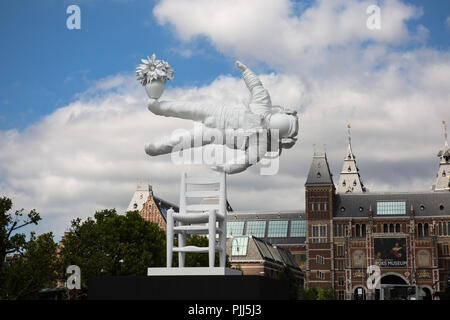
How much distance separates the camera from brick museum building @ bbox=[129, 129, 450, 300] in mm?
58719

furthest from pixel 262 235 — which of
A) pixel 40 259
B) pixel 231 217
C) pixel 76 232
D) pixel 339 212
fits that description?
pixel 40 259

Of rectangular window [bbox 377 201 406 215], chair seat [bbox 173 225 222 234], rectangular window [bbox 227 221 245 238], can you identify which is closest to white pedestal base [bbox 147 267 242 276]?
chair seat [bbox 173 225 222 234]

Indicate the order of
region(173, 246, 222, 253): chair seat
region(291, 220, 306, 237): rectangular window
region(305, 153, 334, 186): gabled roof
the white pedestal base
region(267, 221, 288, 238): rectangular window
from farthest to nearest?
region(267, 221, 288, 238): rectangular window < region(291, 220, 306, 237): rectangular window < region(305, 153, 334, 186): gabled roof < region(173, 246, 222, 253): chair seat < the white pedestal base

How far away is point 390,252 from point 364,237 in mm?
2850

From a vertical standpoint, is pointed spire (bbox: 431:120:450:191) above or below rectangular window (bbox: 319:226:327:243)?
above

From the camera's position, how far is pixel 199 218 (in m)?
9.77

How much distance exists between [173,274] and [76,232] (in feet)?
50.9

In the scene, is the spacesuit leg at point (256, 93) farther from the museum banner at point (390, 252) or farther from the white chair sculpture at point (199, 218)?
the museum banner at point (390, 252)

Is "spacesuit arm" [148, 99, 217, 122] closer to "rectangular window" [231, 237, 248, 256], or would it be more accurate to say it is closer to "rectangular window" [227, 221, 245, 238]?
"rectangular window" [231, 237, 248, 256]

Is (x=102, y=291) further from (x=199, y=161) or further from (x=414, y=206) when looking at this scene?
(x=414, y=206)

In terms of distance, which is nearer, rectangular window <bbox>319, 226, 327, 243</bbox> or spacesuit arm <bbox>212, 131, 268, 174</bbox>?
spacesuit arm <bbox>212, 131, 268, 174</bbox>

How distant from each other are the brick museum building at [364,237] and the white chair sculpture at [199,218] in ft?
155

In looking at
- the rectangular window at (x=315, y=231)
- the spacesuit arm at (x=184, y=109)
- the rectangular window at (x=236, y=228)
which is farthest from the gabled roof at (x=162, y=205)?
the spacesuit arm at (x=184, y=109)

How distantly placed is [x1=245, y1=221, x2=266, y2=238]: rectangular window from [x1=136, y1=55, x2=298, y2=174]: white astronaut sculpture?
59031 millimetres
